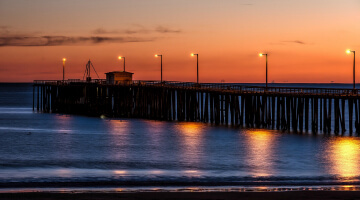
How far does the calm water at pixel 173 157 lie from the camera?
2688 cm

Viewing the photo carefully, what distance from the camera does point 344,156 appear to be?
36.9 meters

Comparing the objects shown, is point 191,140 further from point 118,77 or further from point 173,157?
point 118,77

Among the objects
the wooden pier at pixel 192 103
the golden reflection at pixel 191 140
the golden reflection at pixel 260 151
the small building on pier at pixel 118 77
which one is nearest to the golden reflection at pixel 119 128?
the golden reflection at pixel 191 140

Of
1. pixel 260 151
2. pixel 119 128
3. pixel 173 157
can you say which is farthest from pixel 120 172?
pixel 119 128

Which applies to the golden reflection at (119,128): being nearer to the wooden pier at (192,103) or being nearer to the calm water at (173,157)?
the calm water at (173,157)

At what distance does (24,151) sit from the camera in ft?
131

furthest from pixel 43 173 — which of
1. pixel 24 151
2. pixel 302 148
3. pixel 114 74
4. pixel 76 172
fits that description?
pixel 114 74

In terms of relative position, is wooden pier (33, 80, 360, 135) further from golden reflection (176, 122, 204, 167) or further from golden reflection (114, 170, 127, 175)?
golden reflection (114, 170, 127, 175)

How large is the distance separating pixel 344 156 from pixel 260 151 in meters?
5.31

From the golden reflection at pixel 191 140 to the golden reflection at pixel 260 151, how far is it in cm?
308
